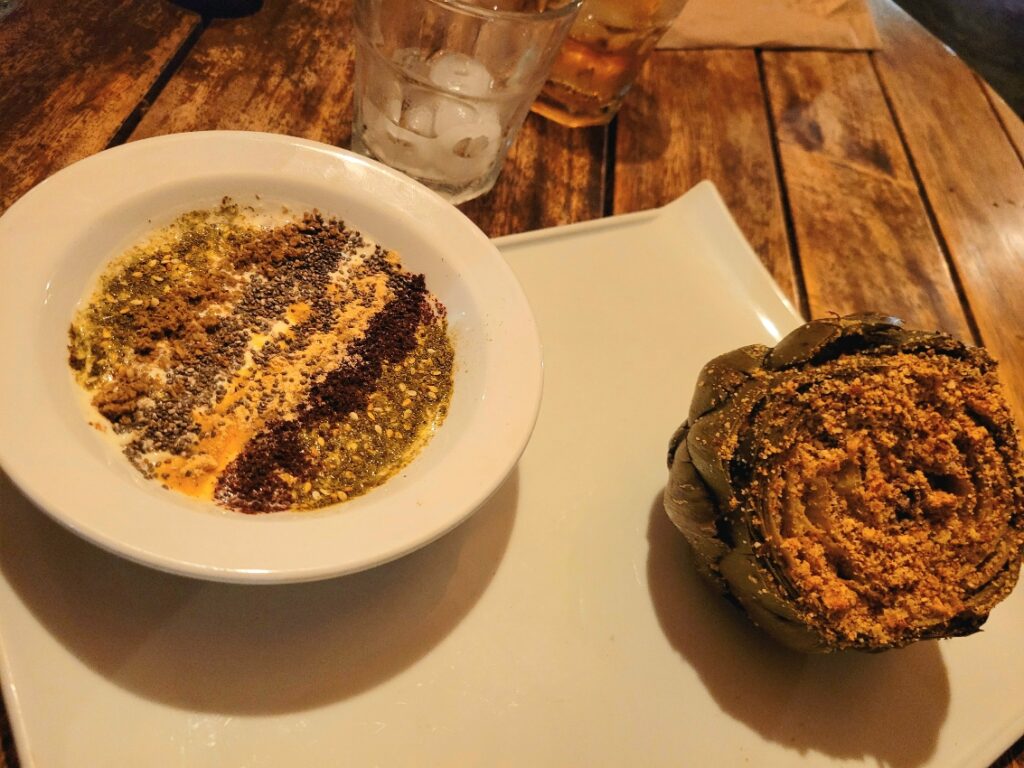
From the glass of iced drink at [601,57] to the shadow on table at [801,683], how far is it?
57 centimetres

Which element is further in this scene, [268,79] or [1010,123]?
[1010,123]

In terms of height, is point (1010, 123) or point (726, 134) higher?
point (1010, 123)

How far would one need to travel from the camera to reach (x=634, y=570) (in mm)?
633

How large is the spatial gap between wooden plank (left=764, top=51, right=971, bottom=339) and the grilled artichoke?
0.35 m

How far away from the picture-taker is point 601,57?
94cm

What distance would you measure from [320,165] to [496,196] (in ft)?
0.81

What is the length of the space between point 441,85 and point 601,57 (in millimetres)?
247

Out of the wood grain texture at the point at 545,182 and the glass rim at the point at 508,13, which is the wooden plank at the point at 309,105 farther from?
the glass rim at the point at 508,13

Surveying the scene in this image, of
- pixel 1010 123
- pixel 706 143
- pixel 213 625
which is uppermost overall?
pixel 1010 123

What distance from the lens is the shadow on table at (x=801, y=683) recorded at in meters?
0.59

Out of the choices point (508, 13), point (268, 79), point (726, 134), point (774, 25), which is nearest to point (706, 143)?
point (726, 134)

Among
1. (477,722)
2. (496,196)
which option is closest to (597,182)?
(496,196)

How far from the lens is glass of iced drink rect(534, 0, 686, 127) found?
3.00 feet

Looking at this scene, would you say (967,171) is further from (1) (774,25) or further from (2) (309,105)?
(2) (309,105)
